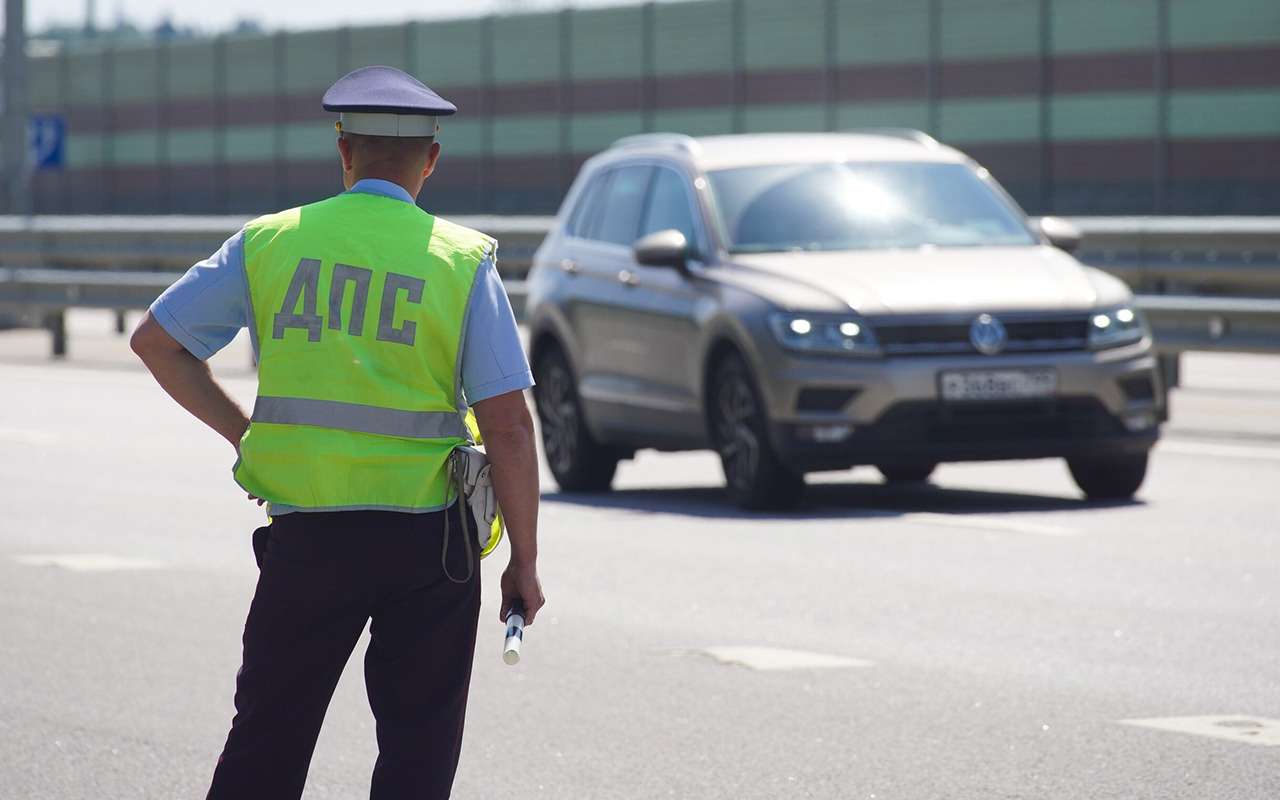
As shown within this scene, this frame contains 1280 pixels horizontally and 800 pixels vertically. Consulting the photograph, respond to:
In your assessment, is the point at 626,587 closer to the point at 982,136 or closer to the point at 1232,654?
the point at 1232,654

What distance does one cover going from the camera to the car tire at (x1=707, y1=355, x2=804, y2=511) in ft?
41.3

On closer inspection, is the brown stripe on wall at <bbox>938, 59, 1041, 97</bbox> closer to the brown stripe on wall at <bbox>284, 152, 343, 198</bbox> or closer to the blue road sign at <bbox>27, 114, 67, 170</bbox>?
the brown stripe on wall at <bbox>284, 152, 343, 198</bbox>

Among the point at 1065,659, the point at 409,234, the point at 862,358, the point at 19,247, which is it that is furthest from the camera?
the point at 19,247

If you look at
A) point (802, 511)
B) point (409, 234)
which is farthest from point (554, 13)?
point (409, 234)

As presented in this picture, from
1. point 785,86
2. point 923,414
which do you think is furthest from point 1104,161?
point 923,414

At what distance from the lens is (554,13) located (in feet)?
193

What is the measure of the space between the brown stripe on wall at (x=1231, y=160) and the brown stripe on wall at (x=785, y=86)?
884cm

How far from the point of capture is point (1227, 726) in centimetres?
738

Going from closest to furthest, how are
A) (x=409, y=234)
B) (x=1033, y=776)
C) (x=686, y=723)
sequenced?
1. (x=409, y=234)
2. (x=1033, y=776)
3. (x=686, y=723)

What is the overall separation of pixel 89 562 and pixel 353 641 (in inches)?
271

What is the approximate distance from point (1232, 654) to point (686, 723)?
1.95m

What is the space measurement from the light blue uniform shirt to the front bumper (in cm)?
765

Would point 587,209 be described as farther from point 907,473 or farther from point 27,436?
point 27,436

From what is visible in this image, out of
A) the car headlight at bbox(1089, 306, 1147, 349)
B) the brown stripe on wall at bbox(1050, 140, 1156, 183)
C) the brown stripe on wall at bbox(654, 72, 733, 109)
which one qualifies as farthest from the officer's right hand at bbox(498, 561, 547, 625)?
the brown stripe on wall at bbox(654, 72, 733, 109)
